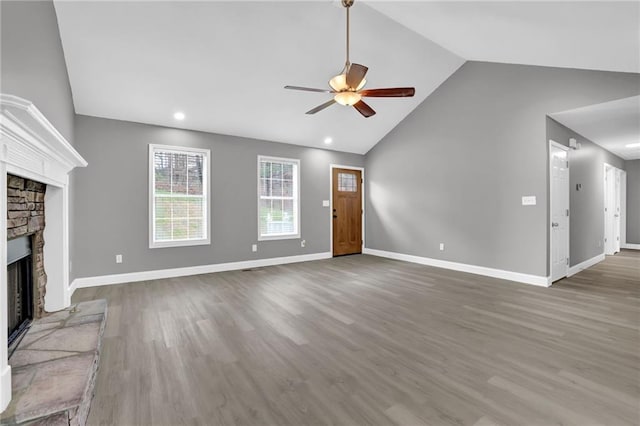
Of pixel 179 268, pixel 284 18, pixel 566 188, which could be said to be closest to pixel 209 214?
pixel 179 268

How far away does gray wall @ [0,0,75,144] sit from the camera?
1.87 m

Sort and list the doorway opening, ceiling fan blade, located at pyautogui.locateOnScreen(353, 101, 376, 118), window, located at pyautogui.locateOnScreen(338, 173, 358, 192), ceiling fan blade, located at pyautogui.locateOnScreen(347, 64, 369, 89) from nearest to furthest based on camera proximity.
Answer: ceiling fan blade, located at pyautogui.locateOnScreen(347, 64, 369, 89), ceiling fan blade, located at pyautogui.locateOnScreen(353, 101, 376, 118), the doorway opening, window, located at pyautogui.locateOnScreen(338, 173, 358, 192)

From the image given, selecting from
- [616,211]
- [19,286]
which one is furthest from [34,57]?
[616,211]

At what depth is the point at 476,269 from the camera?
4957 millimetres

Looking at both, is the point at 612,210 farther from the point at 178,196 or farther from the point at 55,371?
the point at 55,371

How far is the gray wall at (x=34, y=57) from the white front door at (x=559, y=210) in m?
5.87

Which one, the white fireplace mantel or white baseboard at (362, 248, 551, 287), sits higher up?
the white fireplace mantel

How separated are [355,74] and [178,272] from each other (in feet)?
13.7

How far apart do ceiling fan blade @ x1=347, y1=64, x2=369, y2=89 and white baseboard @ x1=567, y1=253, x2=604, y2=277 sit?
4.75 metres

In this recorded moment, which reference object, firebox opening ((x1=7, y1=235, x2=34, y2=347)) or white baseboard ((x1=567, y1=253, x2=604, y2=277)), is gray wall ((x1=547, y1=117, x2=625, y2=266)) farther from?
firebox opening ((x1=7, y1=235, x2=34, y2=347))

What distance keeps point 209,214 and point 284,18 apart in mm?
3280

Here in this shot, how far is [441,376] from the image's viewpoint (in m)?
1.97

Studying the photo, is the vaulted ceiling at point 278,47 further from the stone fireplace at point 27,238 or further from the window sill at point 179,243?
the window sill at point 179,243

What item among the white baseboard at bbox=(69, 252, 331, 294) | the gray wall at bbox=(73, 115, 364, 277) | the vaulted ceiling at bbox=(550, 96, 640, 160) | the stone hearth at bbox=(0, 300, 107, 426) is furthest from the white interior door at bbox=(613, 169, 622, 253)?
the stone hearth at bbox=(0, 300, 107, 426)
